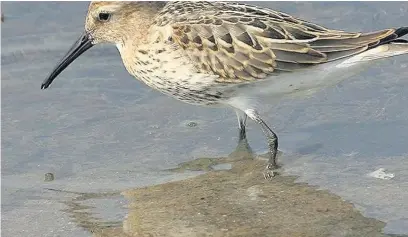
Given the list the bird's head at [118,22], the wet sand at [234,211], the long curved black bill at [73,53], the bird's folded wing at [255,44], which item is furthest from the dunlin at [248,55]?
the long curved black bill at [73,53]

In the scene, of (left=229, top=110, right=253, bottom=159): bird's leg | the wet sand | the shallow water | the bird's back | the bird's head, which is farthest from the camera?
the bird's head

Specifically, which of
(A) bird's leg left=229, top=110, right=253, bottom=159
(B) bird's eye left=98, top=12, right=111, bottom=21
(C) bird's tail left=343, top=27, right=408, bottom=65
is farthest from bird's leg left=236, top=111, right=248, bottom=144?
(B) bird's eye left=98, top=12, right=111, bottom=21

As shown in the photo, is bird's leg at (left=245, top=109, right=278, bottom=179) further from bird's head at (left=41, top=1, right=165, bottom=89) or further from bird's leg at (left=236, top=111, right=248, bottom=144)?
bird's head at (left=41, top=1, right=165, bottom=89)

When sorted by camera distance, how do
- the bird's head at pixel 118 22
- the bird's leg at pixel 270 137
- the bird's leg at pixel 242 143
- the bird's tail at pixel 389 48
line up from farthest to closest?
the bird's head at pixel 118 22 → the bird's leg at pixel 242 143 → the bird's leg at pixel 270 137 → the bird's tail at pixel 389 48

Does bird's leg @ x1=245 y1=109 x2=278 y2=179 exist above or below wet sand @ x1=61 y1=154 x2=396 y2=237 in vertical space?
above

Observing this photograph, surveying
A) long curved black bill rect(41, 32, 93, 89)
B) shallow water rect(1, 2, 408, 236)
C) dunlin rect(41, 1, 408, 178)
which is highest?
dunlin rect(41, 1, 408, 178)

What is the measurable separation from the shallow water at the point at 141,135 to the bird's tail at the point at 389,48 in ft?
2.65

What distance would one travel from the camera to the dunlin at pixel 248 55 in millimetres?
7281

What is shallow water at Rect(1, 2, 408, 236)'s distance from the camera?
6.98 metres

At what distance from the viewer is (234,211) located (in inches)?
265

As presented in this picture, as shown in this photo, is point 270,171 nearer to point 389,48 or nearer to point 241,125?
point 241,125

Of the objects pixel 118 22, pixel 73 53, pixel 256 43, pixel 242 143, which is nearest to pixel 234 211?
pixel 242 143

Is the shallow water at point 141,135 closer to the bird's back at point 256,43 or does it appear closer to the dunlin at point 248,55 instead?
the dunlin at point 248,55

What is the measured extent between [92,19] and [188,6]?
87cm
